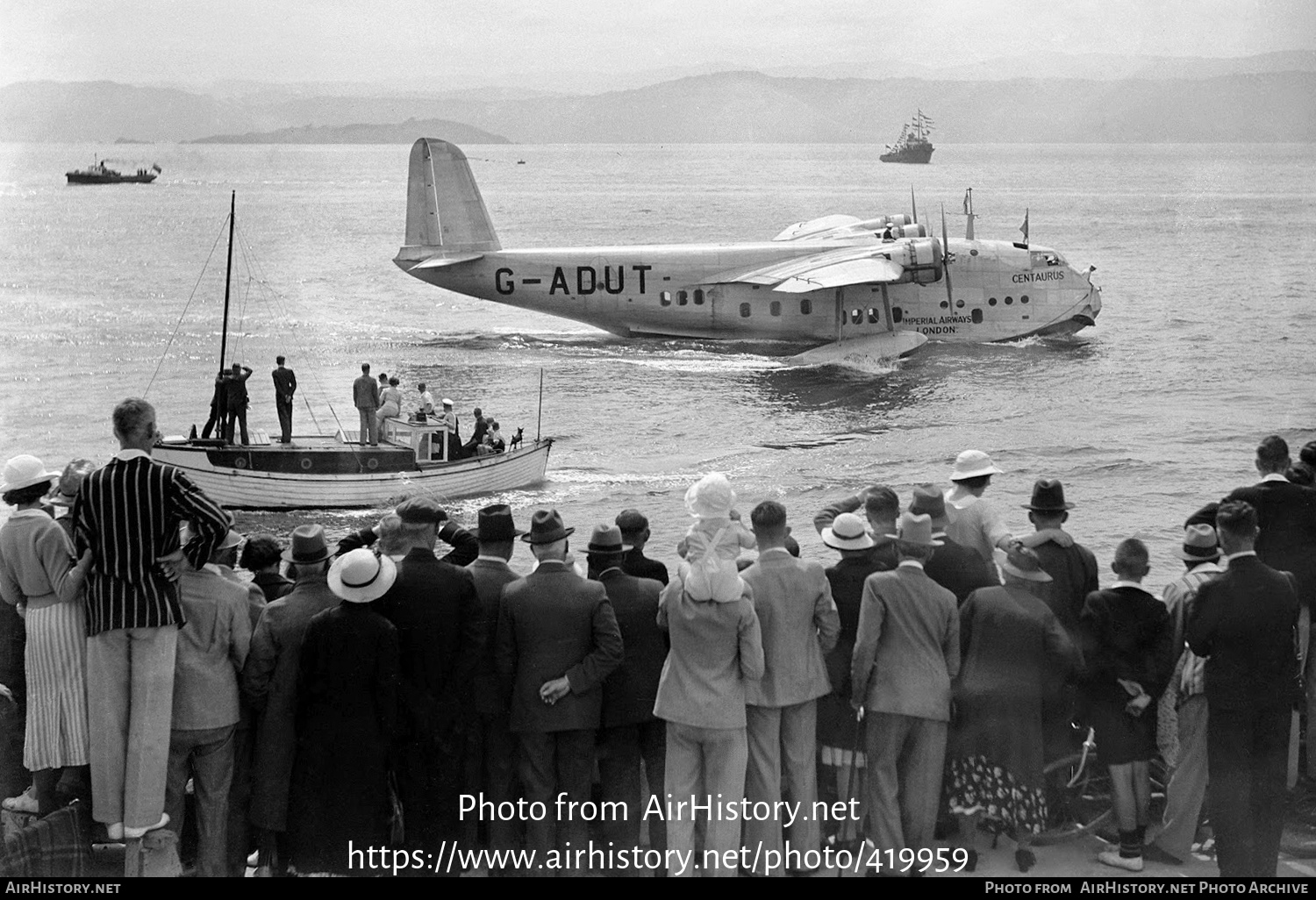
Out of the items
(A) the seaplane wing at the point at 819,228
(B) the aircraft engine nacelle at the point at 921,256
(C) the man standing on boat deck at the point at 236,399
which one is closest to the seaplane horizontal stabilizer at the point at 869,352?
(B) the aircraft engine nacelle at the point at 921,256

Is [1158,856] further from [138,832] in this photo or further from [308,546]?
[138,832]

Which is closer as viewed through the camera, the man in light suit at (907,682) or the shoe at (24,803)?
the man in light suit at (907,682)

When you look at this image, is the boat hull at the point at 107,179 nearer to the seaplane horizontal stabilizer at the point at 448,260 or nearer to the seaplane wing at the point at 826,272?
the seaplane horizontal stabilizer at the point at 448,260

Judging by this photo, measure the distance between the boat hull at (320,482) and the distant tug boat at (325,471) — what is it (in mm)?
14

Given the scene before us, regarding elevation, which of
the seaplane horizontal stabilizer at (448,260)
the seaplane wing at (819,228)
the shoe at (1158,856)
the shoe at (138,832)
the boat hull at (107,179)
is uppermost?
the boat hull at (107,179)

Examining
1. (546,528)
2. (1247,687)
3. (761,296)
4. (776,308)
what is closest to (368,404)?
(546,528)

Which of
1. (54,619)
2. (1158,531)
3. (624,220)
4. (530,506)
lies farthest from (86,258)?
(54,619)

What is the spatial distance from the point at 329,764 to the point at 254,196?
447 ft

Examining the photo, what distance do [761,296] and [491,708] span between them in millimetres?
30411

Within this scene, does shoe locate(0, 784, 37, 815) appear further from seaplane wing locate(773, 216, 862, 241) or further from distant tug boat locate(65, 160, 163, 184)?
distant tug boat locate(65, 160, 163, 184)

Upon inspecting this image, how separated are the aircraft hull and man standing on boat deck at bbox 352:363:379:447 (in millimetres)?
15219

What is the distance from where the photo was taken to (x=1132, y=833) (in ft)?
18.2

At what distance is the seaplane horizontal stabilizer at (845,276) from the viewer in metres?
31.5

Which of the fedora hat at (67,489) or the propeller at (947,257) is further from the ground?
the propeller at (947,257)
